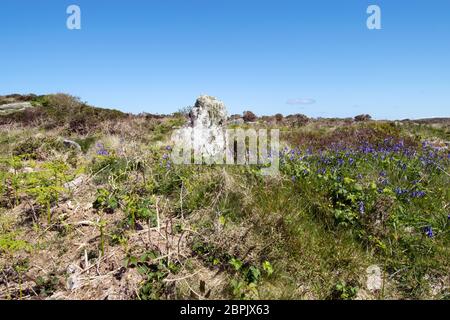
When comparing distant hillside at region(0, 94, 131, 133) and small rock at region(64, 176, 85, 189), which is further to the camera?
distant hillside at region(0, 94, 131, 133)

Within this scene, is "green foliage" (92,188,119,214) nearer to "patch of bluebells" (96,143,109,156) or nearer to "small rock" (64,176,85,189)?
"small rock" (64,176,85,189)

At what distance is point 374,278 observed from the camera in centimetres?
322

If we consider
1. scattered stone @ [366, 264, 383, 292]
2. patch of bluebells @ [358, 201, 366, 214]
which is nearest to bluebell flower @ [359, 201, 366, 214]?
patch of bluebells @ [358, 201, 366, 214]

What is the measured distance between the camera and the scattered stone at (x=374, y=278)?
10.3ft

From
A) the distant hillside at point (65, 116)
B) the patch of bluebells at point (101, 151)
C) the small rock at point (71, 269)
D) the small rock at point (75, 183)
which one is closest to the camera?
the small rock at point (71, 269)

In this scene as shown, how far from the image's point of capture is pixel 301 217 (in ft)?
12.9

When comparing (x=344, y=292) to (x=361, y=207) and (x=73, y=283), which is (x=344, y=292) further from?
(x=73, y=283)

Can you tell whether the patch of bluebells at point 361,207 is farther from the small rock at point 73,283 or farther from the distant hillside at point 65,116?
the distant hillside at point 65,116

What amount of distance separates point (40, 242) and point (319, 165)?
171 inches

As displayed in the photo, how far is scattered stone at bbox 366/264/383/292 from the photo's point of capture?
3.15 metres

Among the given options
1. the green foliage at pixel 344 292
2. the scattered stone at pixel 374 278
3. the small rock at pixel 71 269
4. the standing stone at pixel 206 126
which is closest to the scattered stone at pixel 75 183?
the small rock at pixel 71 269

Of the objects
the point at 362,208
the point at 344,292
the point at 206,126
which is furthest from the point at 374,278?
the point at 206,126
